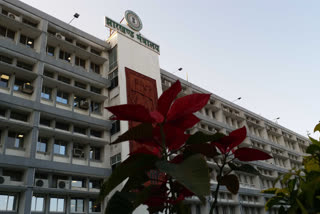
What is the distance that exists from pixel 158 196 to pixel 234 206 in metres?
33.0

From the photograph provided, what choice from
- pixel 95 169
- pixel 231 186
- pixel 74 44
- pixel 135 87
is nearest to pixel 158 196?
pixel 231 186

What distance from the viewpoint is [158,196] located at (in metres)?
1.60

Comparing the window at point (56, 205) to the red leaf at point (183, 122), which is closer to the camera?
the red leaf at point (183, 122)

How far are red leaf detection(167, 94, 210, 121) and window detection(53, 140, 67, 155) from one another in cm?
2059

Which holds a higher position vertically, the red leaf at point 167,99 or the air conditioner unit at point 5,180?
the air conditioner unit at point 5,180

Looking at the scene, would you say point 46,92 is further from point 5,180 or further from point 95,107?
point 5,180

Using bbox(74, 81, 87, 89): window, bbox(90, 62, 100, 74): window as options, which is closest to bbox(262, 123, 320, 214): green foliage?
bbox(74, 81, 87, 89): window

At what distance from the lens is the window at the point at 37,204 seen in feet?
59.1

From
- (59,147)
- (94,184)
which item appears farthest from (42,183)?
(94,184)

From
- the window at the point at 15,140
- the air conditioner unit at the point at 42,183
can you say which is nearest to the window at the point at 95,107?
the window at the point at 15,140

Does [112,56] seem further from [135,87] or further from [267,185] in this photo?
[267,185]

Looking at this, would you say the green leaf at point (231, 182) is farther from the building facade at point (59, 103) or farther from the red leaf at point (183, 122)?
the building facade at point (59, 103)

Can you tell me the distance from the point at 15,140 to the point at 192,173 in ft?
66.3

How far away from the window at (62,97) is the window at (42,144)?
3379 mm
